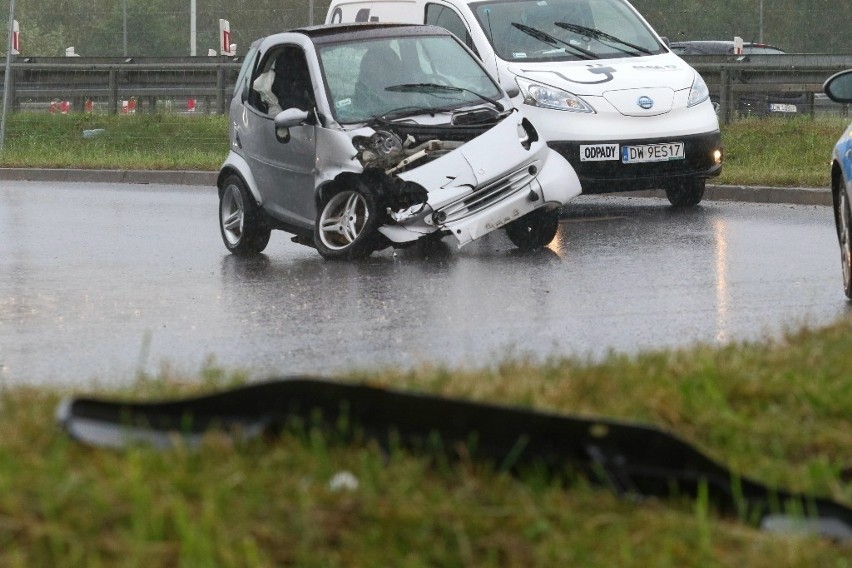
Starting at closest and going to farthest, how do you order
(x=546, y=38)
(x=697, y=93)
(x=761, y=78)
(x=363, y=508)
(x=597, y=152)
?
1. (x=363, y=508)
2. (x=597, y=152)
3. (x=697, y=93)
4. (x=546, y=38)
5. (x=761, y=78)

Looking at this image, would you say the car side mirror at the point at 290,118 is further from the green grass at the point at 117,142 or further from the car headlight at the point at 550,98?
the green grass at the point at 117,142

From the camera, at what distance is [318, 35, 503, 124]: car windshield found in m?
12.1

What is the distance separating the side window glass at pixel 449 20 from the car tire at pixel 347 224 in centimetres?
389

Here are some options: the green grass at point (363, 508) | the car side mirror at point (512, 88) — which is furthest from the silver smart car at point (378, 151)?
the green grass at point (363, 508)

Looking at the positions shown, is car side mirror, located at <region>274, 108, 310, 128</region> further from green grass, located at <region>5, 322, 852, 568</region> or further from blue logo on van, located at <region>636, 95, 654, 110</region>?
green grass, located at <region>5, 322, 852, 568</region>

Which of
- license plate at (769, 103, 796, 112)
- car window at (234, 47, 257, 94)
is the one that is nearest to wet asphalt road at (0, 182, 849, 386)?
car window at (234, 47, 257, 94)

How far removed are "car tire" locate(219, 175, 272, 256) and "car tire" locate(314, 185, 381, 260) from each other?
100cm

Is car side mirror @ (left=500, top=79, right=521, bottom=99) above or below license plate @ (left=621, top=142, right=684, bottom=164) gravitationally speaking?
above

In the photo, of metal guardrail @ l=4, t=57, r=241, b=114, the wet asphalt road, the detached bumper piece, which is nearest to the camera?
the detached bumper piece

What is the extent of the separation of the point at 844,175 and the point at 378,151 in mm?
3975

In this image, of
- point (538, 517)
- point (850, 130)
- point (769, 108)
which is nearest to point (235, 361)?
point (850, 130)

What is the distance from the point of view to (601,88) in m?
14.3

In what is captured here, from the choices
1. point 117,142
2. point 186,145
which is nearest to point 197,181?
point 186,145

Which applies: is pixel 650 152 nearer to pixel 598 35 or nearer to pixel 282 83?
pixel 598 35
